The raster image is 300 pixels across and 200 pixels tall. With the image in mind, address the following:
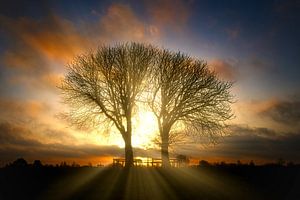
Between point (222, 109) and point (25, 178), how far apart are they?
22827 millimetres

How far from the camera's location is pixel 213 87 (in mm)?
47156

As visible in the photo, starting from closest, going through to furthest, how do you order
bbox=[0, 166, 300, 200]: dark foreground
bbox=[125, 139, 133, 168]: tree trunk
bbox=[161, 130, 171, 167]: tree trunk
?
1. bbox=[0, 166, 300, 200]: dark foreground
2. bbox=[125, 139, 133, 168]: tree trunk
3. bbox=[161, 130, 171, 167]: tree trunk

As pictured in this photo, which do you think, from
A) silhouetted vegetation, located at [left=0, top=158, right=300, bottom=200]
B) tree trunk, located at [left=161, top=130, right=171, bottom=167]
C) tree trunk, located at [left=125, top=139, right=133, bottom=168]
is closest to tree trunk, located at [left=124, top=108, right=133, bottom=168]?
tree trunk, located at [left=125, top=139, right=133, bottom=168]

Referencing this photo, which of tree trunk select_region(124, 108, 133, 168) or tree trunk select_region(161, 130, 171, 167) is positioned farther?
tree trunk select_region(161, 130, 171, 167)

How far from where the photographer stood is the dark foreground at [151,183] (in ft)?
97.7

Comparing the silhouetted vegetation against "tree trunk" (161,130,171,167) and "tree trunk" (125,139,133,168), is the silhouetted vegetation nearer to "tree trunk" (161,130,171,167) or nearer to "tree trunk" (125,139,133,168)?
"tree trunk" (125,139,133,168)

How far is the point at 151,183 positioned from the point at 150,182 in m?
0.45

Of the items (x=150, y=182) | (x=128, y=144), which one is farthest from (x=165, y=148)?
(x=150, y=182)

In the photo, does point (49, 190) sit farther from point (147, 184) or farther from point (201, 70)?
point (201, 70)

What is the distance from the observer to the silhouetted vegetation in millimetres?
29914

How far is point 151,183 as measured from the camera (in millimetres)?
33906

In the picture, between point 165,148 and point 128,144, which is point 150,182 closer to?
point 128,144

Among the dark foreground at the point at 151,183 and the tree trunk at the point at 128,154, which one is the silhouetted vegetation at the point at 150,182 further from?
the tree trunk at the point at 128,154

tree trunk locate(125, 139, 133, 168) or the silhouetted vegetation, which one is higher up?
tree trunk locate(125, 139, 133, 168)
